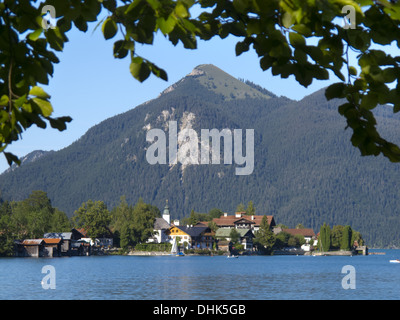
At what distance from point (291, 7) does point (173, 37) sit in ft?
2.54

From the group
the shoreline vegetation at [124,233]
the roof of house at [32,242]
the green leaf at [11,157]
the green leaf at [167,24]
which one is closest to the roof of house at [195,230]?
the shoreline vegetation at [124,233]

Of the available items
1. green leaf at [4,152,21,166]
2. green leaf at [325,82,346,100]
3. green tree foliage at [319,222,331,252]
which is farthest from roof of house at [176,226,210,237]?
green leaf at [325,82,346,100]

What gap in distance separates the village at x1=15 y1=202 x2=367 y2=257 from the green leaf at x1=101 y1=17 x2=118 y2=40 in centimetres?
12578

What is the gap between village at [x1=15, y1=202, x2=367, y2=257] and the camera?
129625 mm

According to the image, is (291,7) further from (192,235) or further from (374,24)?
(192,235)

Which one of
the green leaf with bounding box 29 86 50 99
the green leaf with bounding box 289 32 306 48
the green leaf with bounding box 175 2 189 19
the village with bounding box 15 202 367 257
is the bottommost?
the village with bounding box 15 202 367 257

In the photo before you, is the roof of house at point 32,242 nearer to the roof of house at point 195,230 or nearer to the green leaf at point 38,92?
the roof of house at point 195,230

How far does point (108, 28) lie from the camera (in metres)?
3.65

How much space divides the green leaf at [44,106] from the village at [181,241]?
411 feet

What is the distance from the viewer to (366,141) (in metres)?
3.98

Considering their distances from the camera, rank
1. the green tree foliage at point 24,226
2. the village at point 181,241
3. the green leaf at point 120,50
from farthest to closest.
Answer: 1. the village at point 181,241
2. the green tree foliage at point 24,226
3. the green leaf at point 120,50

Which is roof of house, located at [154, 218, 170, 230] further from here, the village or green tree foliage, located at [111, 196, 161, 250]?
green tree foliage, located at [111, 196, 161, 250]

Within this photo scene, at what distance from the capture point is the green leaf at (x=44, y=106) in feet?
12.7
